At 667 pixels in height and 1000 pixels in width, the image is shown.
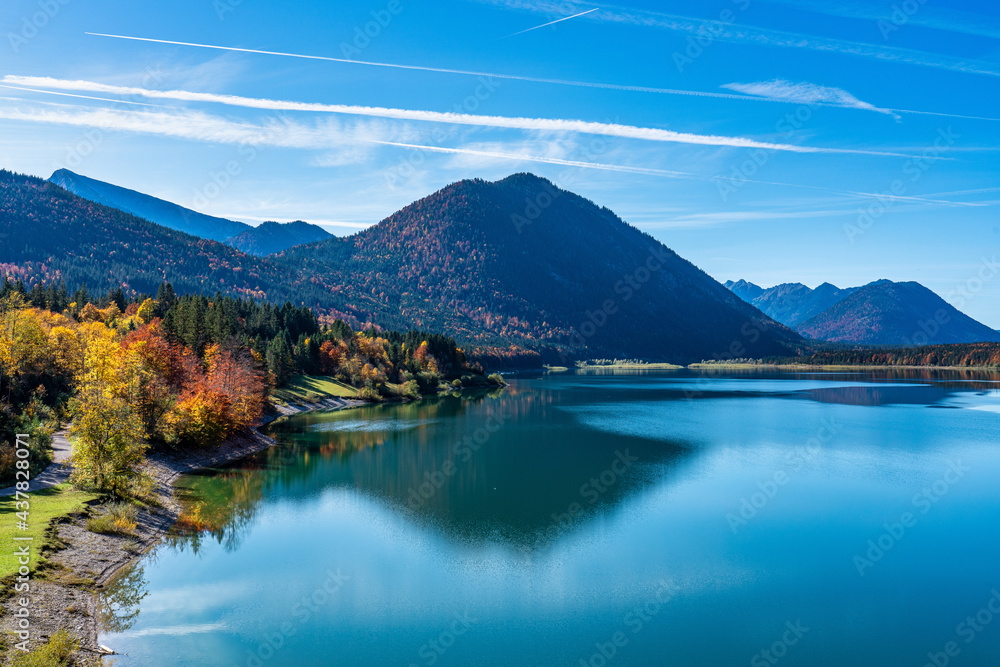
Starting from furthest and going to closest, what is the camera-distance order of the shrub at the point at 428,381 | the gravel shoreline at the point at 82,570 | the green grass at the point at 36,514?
the shrub at the point at 428,381 < the green grass at the point at 36,514 < the gravel shoreline at the point at 82,570

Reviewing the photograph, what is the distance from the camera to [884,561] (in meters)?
34.2

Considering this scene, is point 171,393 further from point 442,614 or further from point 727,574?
point 727,574

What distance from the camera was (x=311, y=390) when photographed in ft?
373

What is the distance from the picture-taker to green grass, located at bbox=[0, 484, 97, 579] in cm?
2511

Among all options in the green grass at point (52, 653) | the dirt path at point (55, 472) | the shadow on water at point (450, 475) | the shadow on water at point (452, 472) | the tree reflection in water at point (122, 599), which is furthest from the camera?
the shadow on water at point (452, 472)

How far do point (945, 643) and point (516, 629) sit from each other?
17.5 meters

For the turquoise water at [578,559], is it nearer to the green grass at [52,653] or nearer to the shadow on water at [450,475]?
the shadow on water at [450,475]

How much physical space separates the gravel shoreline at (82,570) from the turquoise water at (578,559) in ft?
3.21

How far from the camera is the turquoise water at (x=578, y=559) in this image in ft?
79.5

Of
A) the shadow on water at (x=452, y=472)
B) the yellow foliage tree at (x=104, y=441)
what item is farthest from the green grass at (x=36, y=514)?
the shadow on water at (x=452, y=472)

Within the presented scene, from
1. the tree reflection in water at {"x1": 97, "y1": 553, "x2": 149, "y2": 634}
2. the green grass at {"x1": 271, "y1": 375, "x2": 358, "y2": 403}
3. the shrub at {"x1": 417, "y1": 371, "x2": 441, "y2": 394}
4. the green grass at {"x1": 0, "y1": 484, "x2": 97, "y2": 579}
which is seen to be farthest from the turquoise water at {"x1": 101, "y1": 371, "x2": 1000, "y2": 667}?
the shrub at {"x1": 417, "y1": 371, "x2": 441, "y2": 394}

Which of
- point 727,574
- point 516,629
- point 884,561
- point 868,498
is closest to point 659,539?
point 727,574

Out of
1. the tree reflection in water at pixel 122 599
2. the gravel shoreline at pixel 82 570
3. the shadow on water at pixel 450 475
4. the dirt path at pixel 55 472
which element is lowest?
the shadow on water at pixel 450 475

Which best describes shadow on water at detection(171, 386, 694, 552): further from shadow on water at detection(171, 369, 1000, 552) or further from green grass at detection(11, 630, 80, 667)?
green grass at detection(11, 630, 80, 667)
